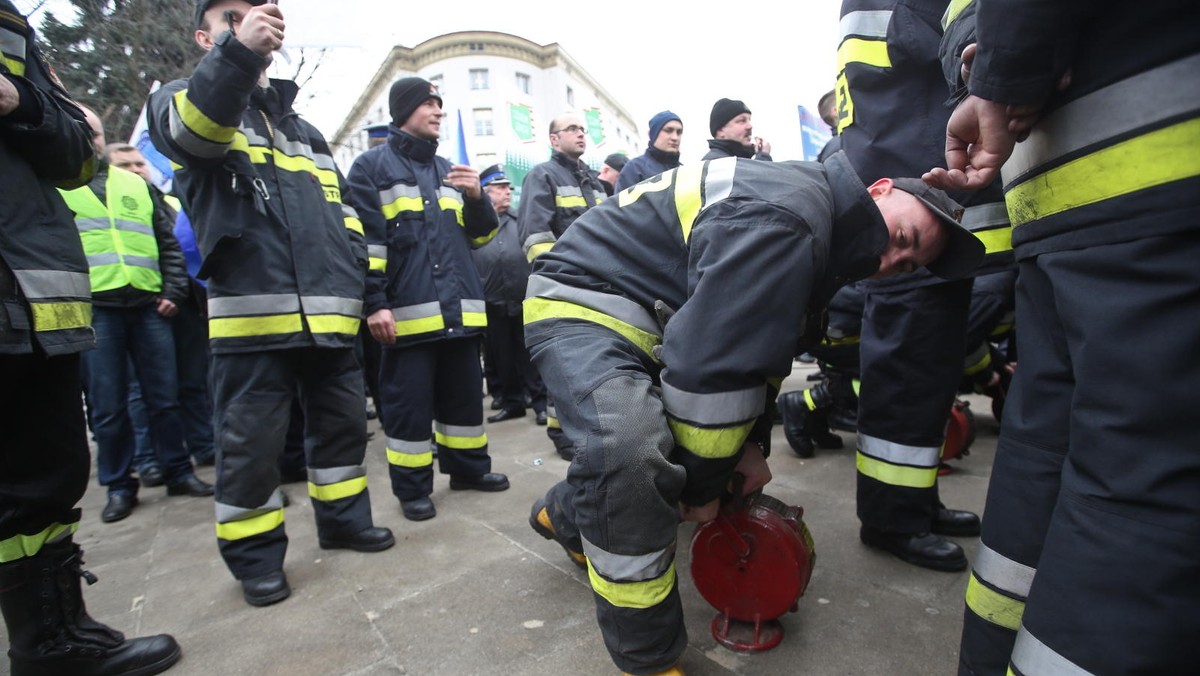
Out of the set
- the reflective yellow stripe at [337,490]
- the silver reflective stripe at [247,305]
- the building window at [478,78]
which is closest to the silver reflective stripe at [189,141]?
the silver reflective stripe at [247,305]

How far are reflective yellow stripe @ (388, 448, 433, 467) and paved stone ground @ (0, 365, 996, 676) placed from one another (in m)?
0.27

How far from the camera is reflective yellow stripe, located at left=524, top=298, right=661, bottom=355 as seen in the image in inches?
63.9

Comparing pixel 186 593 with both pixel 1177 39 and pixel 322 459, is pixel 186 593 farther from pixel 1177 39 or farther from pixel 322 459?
pixel 1177 39

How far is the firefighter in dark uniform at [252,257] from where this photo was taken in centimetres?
193

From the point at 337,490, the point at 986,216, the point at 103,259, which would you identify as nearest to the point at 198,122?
the point at 337,490

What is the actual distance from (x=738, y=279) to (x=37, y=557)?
204 centimetres

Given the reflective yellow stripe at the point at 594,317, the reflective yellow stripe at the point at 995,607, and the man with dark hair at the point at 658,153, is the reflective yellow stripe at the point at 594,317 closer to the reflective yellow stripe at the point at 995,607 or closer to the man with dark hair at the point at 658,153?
the reflective yellow stripe at the point at 995,607

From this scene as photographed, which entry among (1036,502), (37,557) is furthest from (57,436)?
(1036,502)

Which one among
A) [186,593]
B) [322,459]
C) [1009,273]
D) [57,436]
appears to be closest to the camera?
[57,436]

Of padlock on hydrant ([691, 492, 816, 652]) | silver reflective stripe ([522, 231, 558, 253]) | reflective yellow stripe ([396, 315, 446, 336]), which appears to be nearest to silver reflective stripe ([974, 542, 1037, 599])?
padlock on hydrant ([691, 492, 816, 652])

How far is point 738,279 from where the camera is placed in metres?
1.28

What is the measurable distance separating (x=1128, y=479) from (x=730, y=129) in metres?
3.92

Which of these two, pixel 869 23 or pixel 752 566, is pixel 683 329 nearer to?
pixel 752 566

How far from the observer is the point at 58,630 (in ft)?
5.52
